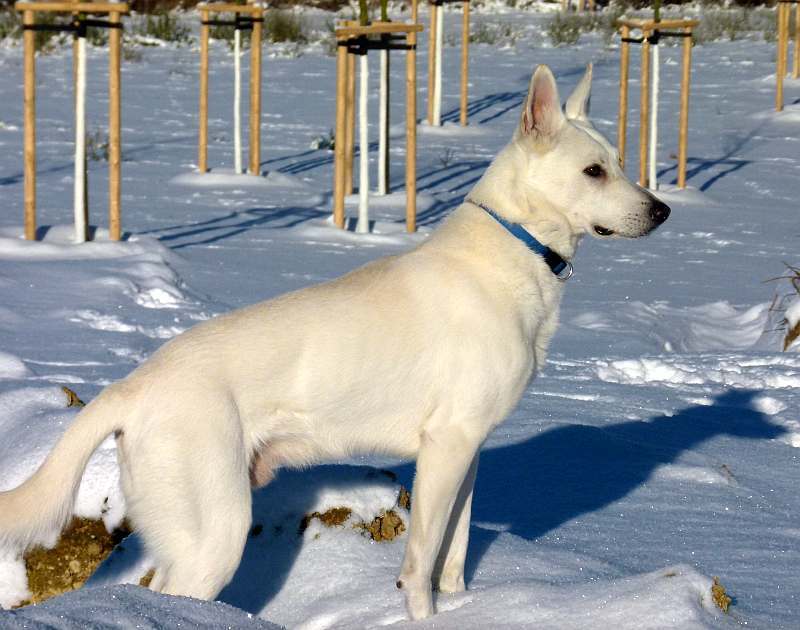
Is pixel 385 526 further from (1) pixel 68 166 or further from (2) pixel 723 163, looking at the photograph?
(2) pixel 723 163

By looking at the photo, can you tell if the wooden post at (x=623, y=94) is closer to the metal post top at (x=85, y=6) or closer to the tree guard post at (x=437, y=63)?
the tree guard post at (x=437, y=63)

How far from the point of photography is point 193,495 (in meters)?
3.04

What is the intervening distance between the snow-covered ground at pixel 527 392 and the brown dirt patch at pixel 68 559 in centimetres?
5

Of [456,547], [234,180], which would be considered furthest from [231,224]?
[456,547]

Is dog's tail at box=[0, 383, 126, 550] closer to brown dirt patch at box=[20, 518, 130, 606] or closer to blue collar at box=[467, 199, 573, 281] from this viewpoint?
brown dirt patch at box=[20, 518, 130, 606]

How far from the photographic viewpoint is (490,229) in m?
3.64

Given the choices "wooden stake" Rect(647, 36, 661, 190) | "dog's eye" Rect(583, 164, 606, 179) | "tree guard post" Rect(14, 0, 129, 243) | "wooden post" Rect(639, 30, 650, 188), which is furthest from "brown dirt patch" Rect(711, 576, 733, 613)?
"wooden post" Rect(639, 30, 650, 188)

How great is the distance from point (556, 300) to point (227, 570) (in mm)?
1242

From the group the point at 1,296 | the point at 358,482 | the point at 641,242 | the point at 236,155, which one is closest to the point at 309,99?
the point at 236,155

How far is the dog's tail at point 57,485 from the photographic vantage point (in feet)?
9.93

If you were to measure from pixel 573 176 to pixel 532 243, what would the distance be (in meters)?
0.23

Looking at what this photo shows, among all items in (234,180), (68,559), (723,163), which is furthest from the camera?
(723,163)

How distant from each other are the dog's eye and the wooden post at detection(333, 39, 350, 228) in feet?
21.6

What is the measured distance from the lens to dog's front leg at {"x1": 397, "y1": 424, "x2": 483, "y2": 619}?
131 inches
